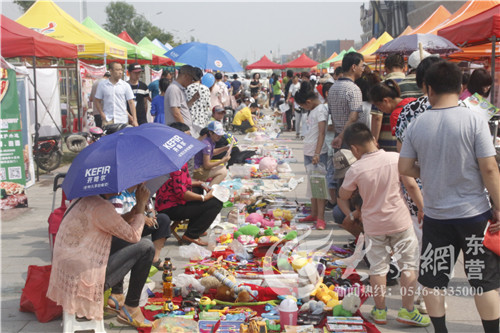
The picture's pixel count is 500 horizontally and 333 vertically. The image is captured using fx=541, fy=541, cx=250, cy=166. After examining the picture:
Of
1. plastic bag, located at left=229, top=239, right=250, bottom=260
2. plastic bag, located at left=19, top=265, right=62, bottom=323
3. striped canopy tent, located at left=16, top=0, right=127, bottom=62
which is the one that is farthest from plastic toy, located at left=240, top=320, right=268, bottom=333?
striped canopy tent, located at left=16, top=0, right=127, bottom=62

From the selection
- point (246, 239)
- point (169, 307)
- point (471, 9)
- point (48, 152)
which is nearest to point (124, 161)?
point (169, 307)

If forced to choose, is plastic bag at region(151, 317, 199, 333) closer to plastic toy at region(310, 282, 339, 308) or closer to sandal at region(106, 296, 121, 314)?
sandal at region(106, 296, 121, 314)

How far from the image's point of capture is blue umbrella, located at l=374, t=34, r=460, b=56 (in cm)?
954

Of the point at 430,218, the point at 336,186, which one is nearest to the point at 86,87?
the point at 336,186

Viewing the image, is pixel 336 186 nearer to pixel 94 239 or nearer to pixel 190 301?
pixel 190 301

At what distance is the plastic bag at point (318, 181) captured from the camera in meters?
6.79

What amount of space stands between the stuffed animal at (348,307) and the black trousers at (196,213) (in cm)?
234

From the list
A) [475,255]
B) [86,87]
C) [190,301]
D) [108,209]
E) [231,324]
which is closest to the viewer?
[475,255]

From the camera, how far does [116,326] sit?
4.25 metres

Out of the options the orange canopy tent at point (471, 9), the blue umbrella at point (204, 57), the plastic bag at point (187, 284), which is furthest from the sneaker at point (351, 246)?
the orange canopy tent at point (471, 9)

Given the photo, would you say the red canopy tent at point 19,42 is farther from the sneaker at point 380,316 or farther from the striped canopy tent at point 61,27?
the sneaker at point 380,316

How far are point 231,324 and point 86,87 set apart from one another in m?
13.4

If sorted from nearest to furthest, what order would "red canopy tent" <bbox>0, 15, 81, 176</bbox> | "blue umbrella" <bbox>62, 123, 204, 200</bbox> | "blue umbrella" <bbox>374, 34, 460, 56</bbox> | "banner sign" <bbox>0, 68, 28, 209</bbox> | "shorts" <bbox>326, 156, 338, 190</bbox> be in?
"blue umbrella" <bbox>62, 123, 204, 200</bbox>, "shorts" <bbox>326, 156, 338, 190</bbox>, "banner sign" <bbox>0, 68, 28, 209</bbox>, "red canopy tent" <bbox>0, 15, 81, 176</bbox>, "blue umbrella" <bbox>374, 34, 460, 56</bbox>

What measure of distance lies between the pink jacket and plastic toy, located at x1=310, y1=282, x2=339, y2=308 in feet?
5.70
